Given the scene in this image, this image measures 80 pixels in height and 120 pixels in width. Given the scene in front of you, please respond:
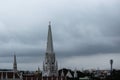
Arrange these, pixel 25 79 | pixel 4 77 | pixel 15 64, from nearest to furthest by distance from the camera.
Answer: pixel 4 77, pixel 25 79, pixel 15 64

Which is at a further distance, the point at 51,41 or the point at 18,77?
the point at 51,41

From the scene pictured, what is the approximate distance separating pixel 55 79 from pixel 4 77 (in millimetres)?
30354

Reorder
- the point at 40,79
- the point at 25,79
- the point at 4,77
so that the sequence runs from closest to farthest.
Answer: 1. the point at 4,77
2. the point at 25,79
3. the point at 40,79

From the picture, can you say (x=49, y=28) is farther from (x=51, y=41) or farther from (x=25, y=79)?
(x=25, y=79)

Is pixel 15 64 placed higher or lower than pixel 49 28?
lower

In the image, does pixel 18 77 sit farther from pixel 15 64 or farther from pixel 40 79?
pixel 15 64

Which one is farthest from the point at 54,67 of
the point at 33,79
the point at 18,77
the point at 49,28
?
the point at 18,77

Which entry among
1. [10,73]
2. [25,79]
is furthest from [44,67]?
[10,73]

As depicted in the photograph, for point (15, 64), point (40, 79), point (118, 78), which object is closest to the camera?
point (40, 79)

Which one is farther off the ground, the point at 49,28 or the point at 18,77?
the point at 49,28

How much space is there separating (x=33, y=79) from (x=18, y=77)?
10122mm

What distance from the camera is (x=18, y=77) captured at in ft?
357

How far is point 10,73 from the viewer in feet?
349

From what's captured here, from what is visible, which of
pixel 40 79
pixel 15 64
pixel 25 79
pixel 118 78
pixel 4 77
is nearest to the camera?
pixel 4 77
